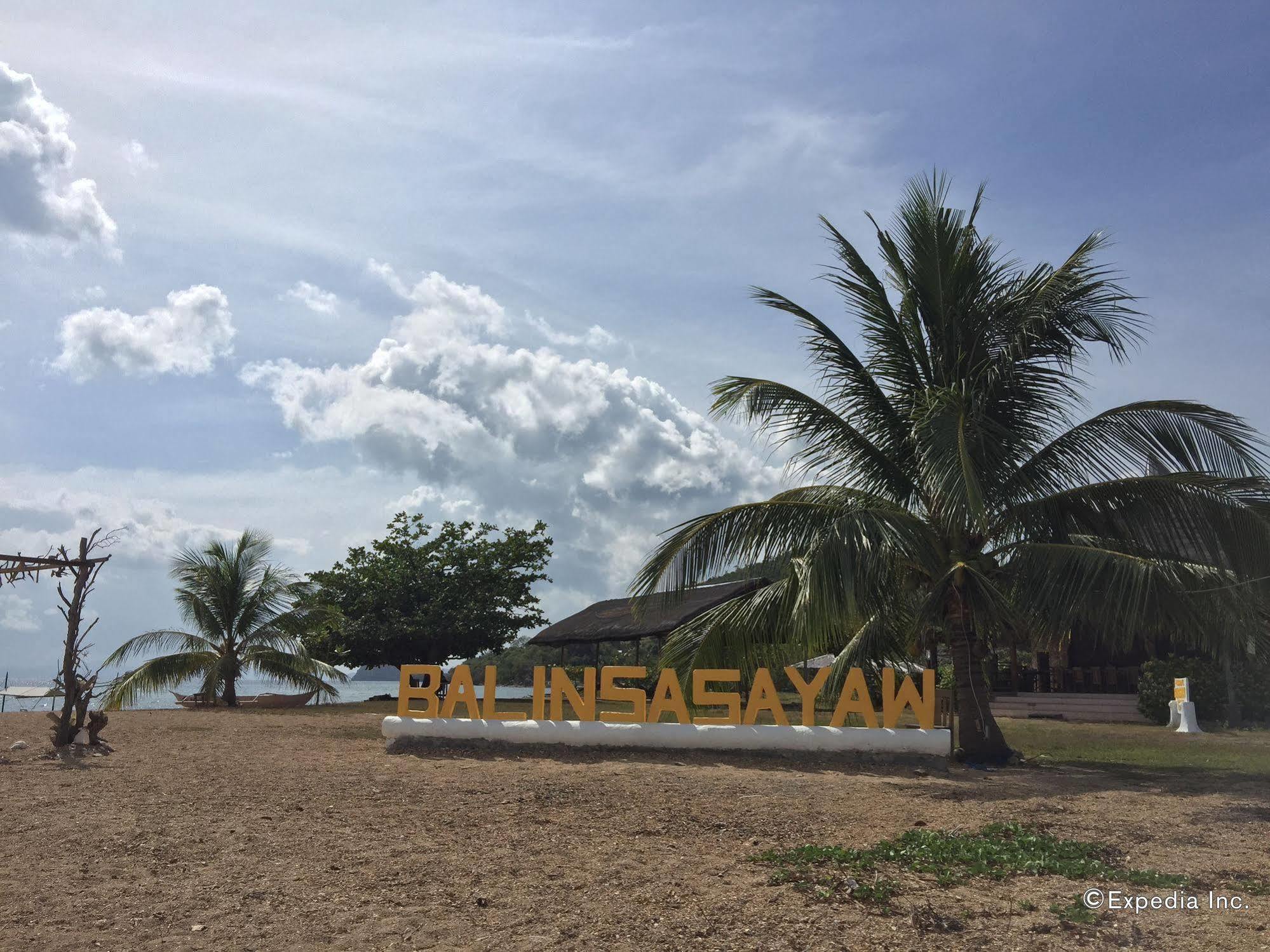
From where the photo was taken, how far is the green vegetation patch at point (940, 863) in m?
5.94

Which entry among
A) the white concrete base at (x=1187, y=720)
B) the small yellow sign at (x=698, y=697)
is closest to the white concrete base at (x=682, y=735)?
the small yellow sign at (x=698, y=697)

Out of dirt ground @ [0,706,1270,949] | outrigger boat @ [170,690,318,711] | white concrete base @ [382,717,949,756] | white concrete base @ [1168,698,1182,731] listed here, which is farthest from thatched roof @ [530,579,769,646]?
dirt ground @ [0,706,1270,949]

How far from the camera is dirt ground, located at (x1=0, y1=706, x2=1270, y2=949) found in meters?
5.09

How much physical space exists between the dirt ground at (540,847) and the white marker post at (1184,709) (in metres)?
7.29

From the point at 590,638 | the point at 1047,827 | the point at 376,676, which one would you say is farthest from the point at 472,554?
the point at 376,676

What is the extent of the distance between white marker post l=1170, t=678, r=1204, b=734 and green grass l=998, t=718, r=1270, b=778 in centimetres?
24

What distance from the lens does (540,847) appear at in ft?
22.9

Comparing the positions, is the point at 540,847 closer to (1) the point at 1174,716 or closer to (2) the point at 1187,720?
(2) the point at 1187,720

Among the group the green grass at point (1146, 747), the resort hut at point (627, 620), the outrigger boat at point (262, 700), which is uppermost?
the resort hut at point (627, 620)

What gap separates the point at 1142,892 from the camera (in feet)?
19.1

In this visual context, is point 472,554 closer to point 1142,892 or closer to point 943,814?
point 943,814

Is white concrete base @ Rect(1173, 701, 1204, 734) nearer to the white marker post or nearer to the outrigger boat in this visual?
the white marker post

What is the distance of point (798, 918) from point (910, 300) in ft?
30.6

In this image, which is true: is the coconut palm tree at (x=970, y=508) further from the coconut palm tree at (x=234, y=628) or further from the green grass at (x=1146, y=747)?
the coconut palm tree at (x=234, y=628)
